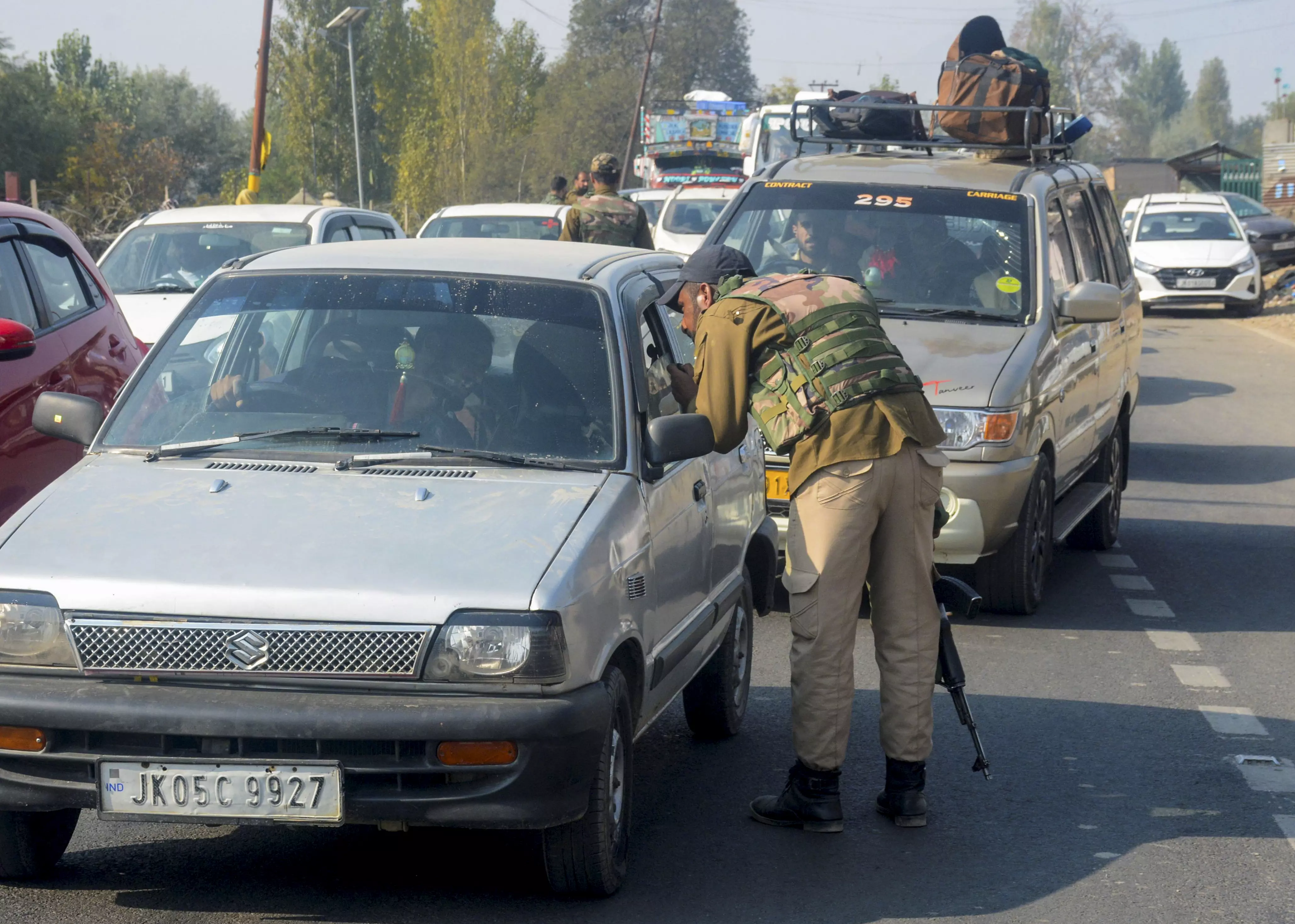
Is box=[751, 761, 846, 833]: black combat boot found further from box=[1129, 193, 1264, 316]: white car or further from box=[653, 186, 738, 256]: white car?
box=[1129, 193, 1264, 316]: white car

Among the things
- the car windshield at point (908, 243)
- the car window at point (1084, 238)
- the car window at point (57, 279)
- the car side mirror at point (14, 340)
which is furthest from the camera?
the car window at point (1084, 238)

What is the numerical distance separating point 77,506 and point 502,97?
60.8 meters

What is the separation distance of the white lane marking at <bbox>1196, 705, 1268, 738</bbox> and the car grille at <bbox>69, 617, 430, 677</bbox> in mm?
3637

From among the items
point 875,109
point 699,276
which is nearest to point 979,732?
point 699,276

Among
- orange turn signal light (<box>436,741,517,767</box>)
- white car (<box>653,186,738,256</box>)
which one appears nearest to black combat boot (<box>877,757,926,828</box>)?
orange turn signal light (<box>436,741,517,767</box>)

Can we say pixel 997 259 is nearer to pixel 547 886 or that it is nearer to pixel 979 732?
pixel 979 732

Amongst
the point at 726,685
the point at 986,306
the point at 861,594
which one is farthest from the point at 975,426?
the point at 861,594

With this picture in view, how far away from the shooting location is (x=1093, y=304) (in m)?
8.17

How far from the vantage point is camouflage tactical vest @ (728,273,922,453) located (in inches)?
193

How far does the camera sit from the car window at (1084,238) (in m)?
9.40

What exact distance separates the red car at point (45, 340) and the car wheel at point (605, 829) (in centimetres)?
306

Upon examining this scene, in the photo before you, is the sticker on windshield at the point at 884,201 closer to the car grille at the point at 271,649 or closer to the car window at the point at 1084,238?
the car window at the point at 1084,238

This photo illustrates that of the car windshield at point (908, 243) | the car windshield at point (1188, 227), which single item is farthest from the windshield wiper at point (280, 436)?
the car windshield at point (1188, 227)

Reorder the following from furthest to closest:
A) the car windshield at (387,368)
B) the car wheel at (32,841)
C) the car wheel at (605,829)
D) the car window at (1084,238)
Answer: the car window at (1084,238) → the car windshield at (387,368) → the car wheel at (32,841) → the car wheel at (605,829)
